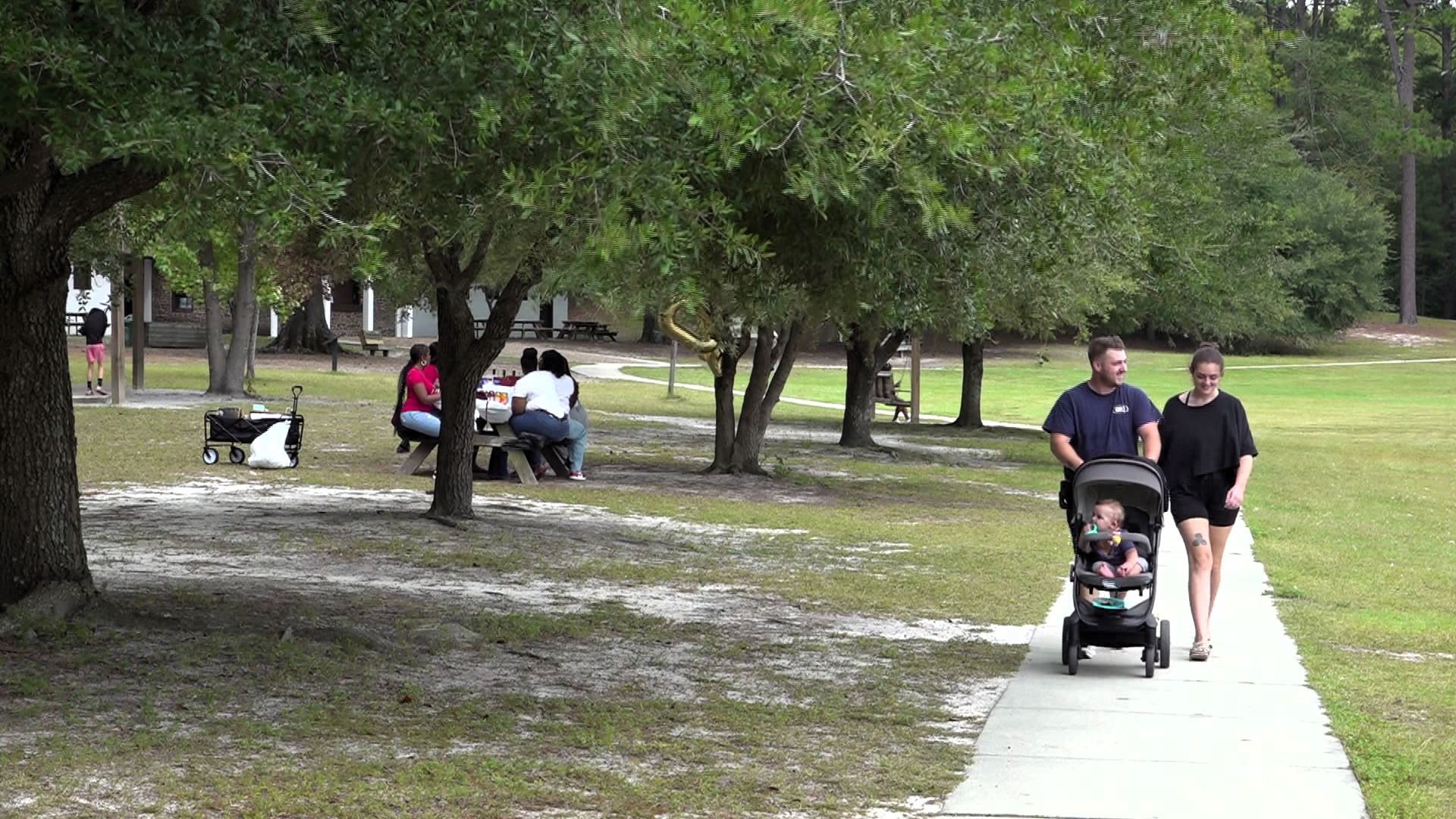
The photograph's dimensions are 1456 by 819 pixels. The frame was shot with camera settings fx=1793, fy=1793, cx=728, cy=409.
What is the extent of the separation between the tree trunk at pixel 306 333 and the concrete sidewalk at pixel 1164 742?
157ft

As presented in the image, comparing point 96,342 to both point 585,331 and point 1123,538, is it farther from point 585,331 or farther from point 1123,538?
point 585,331

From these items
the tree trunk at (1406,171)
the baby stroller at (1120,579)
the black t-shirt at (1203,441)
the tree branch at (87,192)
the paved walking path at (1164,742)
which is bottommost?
the paved walking path at (1164,742)

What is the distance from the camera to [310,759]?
6887 millimetres

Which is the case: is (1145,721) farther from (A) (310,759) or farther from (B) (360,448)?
(B) (360,448)

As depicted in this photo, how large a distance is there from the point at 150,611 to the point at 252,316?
24.5 meters

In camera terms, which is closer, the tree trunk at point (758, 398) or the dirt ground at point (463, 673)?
the dirt ground at point (463, 673)

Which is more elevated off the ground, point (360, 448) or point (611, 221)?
point (611, 221)

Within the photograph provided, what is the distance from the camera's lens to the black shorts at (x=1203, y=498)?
382 inches

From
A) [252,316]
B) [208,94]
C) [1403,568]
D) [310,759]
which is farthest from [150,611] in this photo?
[252,316]

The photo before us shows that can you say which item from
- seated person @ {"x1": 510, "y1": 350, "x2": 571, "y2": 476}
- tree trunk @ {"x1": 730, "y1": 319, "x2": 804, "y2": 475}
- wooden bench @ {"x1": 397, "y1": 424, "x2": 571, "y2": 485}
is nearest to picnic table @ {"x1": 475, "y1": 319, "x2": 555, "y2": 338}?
tree trunk @ {"x1": 730, "y1": 319, "x2": 804, "y2": 475}

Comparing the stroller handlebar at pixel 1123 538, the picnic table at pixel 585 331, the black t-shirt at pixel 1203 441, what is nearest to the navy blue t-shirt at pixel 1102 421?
the black t-shirt at pixel 1203 441

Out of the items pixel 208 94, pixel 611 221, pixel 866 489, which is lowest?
pixel 866 489

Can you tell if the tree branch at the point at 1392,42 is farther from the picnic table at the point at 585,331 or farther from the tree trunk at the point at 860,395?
the tree trunk at the point at 860,395

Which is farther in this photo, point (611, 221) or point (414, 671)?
point (414, 671)
